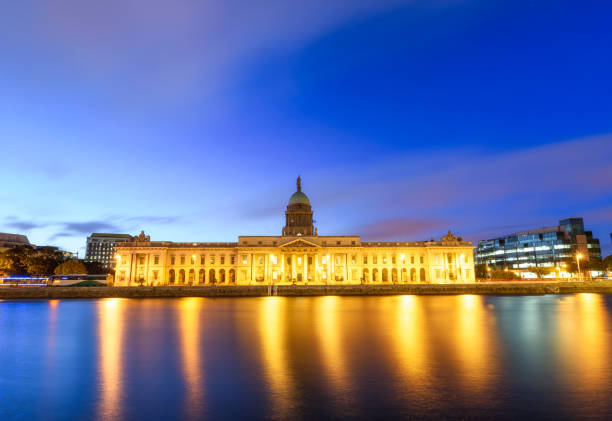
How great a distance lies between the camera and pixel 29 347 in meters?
21.0

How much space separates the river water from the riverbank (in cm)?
4476

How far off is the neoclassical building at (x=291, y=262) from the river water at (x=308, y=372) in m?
69.2

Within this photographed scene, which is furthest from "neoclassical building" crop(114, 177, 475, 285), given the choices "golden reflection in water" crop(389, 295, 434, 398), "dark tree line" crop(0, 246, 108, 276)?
"golden reflection in water" crop(389, 295, 434, 398)

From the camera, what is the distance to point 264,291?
235 ft

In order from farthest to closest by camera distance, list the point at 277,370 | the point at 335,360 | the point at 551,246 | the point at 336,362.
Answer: the point at 551,246 < the point at 335,360 < the point at 336,362 < the point at 277,370

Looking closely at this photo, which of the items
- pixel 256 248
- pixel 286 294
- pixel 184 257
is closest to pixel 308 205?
pixel 256 248

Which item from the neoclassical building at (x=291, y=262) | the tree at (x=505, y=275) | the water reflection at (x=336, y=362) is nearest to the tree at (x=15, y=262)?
the neoclassical building at (x=291, y=262)

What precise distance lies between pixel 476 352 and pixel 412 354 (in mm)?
2965

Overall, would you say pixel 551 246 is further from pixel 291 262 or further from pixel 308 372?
pixel 308 372

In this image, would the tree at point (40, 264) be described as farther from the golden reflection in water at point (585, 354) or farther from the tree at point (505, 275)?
the tree at point (505, 275)

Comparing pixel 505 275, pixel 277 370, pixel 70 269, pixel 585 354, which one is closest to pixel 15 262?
pixel 70 269

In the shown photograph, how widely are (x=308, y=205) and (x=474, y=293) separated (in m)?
54.9

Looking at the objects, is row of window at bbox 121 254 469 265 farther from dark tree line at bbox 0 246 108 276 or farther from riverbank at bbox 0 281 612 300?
riverbank at bbox 0 281 612 300

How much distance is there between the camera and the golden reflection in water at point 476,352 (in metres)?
13.4
